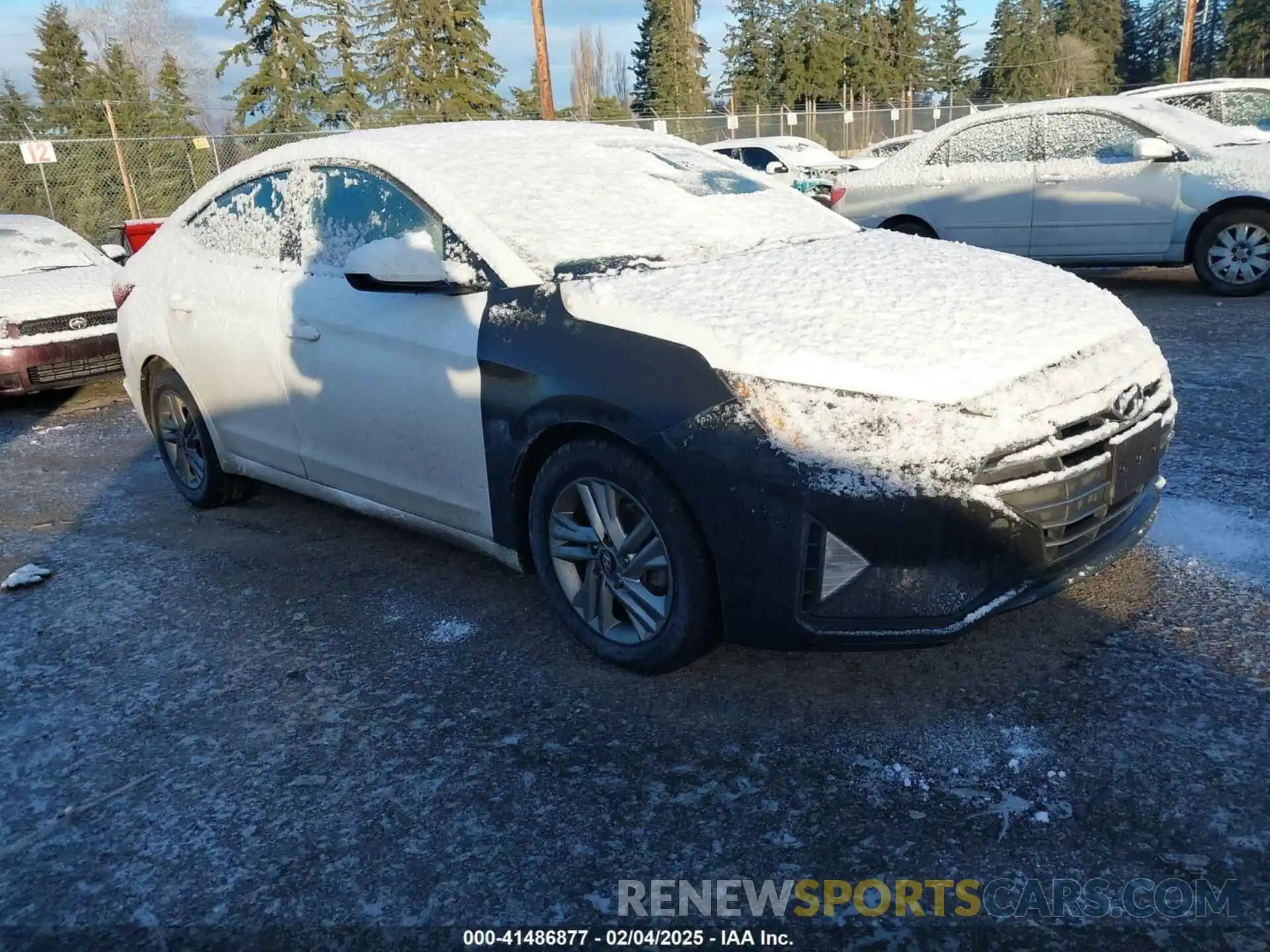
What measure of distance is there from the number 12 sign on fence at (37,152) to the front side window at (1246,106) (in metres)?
15.3

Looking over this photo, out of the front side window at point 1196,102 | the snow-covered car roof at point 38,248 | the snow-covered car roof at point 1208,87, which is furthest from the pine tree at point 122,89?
the front side window at point 1196,102

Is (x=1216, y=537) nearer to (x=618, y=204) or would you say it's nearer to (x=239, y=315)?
(x=618, y=204)

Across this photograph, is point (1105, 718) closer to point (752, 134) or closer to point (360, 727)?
point (360, 727)

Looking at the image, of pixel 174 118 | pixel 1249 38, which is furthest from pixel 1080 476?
pixel 1249 38

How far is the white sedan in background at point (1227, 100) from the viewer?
29.7 ft

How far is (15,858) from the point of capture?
239cm

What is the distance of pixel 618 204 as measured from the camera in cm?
354

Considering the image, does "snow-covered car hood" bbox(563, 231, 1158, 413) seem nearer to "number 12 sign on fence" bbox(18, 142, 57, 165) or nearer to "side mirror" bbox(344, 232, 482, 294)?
"side mirror" bbox(344, 232, 482, 294)

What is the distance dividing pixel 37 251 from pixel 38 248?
6cm

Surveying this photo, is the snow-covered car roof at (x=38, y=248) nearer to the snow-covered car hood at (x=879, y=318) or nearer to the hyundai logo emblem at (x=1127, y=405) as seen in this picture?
the snow-covered car hood at (x=879, y=318)

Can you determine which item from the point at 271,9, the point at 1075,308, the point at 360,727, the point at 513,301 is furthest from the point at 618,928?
the point at 271,9

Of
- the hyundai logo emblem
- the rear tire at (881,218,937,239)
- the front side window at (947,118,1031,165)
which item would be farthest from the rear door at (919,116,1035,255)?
the hyundai logo emblem

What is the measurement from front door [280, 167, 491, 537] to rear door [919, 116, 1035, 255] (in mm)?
6555

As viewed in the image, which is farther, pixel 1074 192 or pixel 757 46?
pixel 757 46
